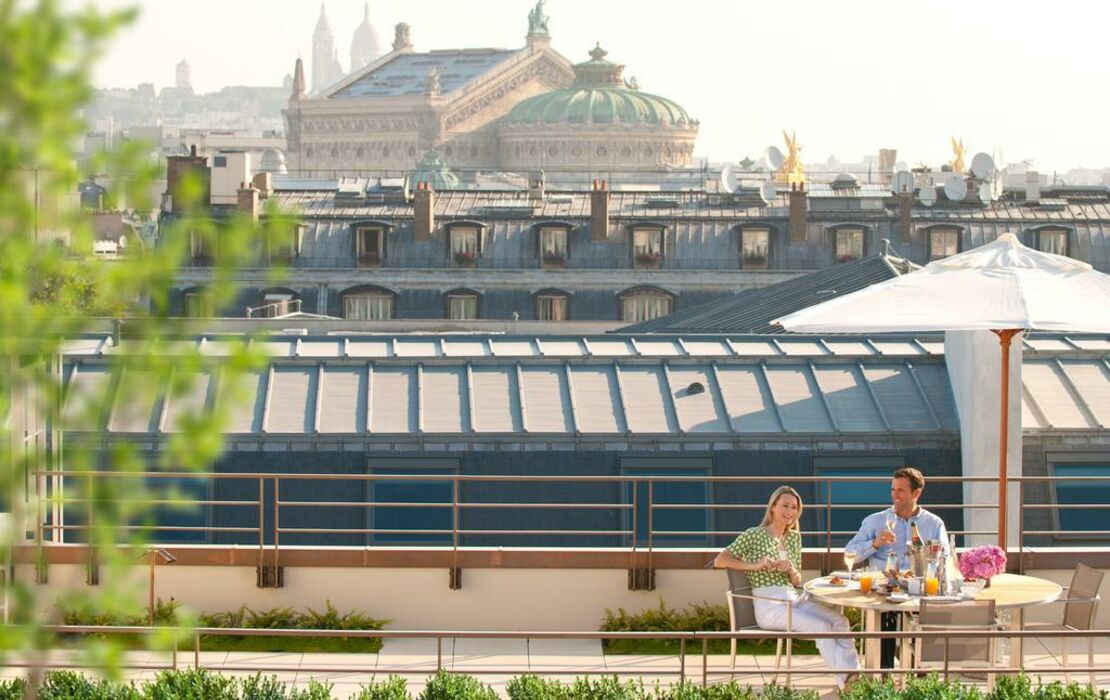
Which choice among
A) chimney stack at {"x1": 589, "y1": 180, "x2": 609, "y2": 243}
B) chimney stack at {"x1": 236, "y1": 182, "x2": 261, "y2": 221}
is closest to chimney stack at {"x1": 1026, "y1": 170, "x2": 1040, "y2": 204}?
chimney stack at {"x1": 589, "y1": 180, "x2": 609, "y2": 243}

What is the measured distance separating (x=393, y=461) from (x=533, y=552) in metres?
4.89

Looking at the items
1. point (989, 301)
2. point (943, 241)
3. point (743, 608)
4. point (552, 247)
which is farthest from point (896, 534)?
point (943, 241)

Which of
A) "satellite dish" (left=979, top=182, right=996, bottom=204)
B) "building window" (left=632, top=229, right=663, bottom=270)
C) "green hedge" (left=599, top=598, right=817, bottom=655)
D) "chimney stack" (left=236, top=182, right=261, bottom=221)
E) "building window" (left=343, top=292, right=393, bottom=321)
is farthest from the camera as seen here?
"satellite dish" (left=979, top=182, right=996, bottom=204)

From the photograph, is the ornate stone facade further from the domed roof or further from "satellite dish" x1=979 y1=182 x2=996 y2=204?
"satellite dish" x1=979 y1=182 x2=996 y2=204

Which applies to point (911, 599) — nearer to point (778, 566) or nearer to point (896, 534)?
point (896, 534)

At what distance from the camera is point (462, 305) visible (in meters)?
66.2

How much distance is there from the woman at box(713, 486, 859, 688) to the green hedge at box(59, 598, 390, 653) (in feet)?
9.47

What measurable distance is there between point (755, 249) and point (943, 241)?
19.8ft

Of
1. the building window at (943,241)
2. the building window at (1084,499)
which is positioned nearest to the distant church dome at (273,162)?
the building window at (943,241)

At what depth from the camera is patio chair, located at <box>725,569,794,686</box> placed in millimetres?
14359

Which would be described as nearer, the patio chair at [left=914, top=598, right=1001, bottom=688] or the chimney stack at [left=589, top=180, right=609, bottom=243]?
the patio chair at [left=914, top=598, right=1001, bottom=688]

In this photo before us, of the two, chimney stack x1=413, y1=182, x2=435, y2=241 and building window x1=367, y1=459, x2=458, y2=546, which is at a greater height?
chimney stack x1=413, y1=182, x2=435, y2=241

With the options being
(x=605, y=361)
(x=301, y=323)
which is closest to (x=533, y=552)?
(x=605, y=361)

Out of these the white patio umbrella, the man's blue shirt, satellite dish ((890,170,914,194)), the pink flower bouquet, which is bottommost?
the pink flower bouquet
